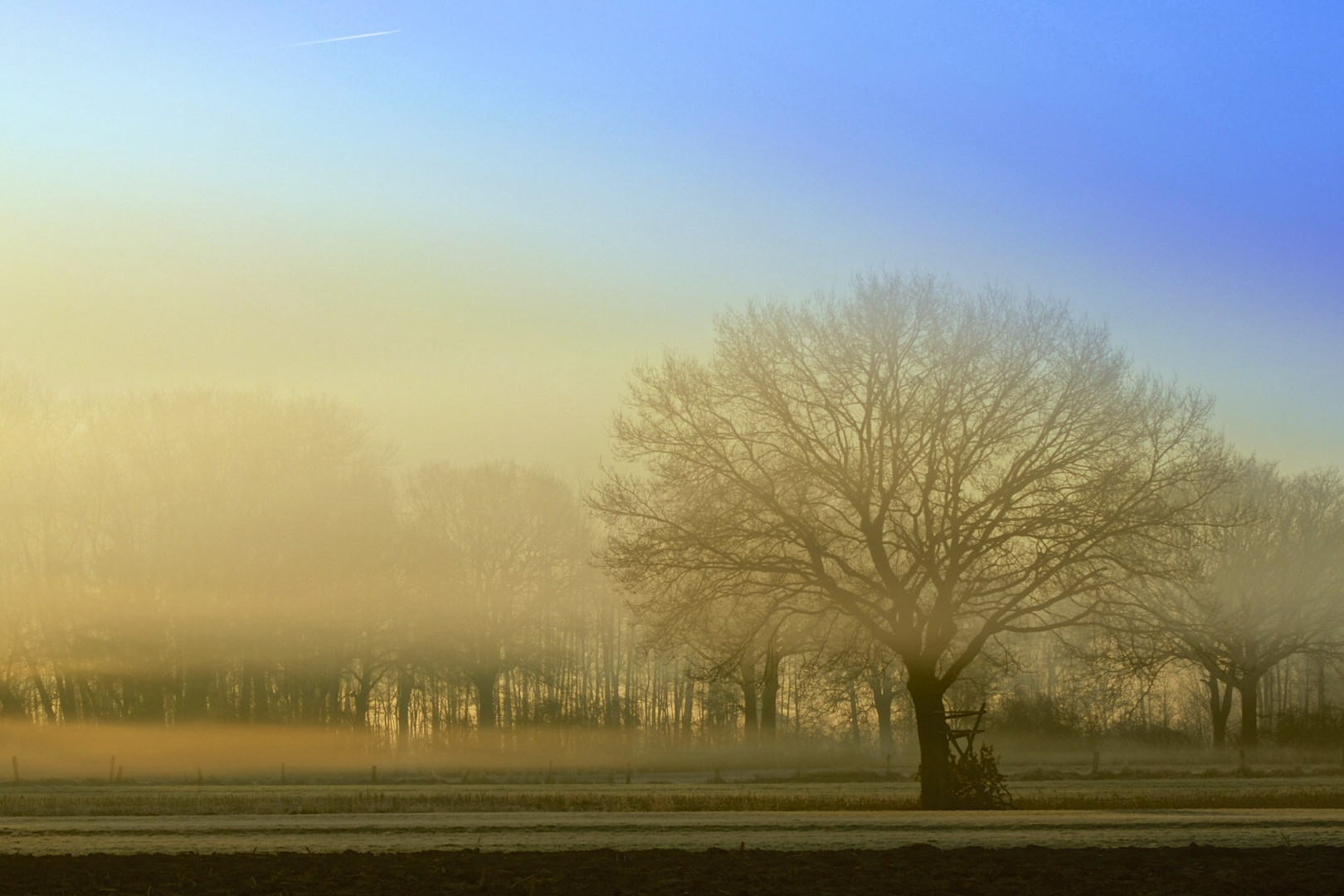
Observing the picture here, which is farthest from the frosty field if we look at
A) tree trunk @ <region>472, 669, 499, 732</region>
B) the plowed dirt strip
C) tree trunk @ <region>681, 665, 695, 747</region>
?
tree trunk @ <region>681, 665, 695, 747</region>

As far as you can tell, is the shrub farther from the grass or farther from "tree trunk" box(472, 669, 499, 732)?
"tree trunk" box(472, 669, 499, 732)

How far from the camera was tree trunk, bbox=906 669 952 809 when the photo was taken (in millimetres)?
29266

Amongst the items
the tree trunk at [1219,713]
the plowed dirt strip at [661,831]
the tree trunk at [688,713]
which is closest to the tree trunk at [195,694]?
the tree trunk at [688,713]

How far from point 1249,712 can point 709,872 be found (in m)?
52.0

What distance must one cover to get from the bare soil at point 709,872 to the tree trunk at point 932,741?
11.4 meters

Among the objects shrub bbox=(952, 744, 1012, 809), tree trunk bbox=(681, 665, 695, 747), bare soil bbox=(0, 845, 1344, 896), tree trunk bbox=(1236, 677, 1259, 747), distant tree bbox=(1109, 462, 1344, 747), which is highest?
distant tree bbox=(1109, 462, 1344, 747)

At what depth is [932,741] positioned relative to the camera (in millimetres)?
29594

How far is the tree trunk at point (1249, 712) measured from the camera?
194ft

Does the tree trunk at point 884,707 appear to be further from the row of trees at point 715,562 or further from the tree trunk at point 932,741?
the tree trunk at point 932,741

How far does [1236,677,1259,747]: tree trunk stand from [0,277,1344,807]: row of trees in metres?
0.18

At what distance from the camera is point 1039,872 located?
15.7m

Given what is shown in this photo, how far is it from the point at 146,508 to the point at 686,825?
39.2m

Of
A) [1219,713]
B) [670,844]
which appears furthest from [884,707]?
[670,844]

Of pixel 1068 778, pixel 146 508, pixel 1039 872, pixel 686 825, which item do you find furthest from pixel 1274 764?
pixel 146 508
